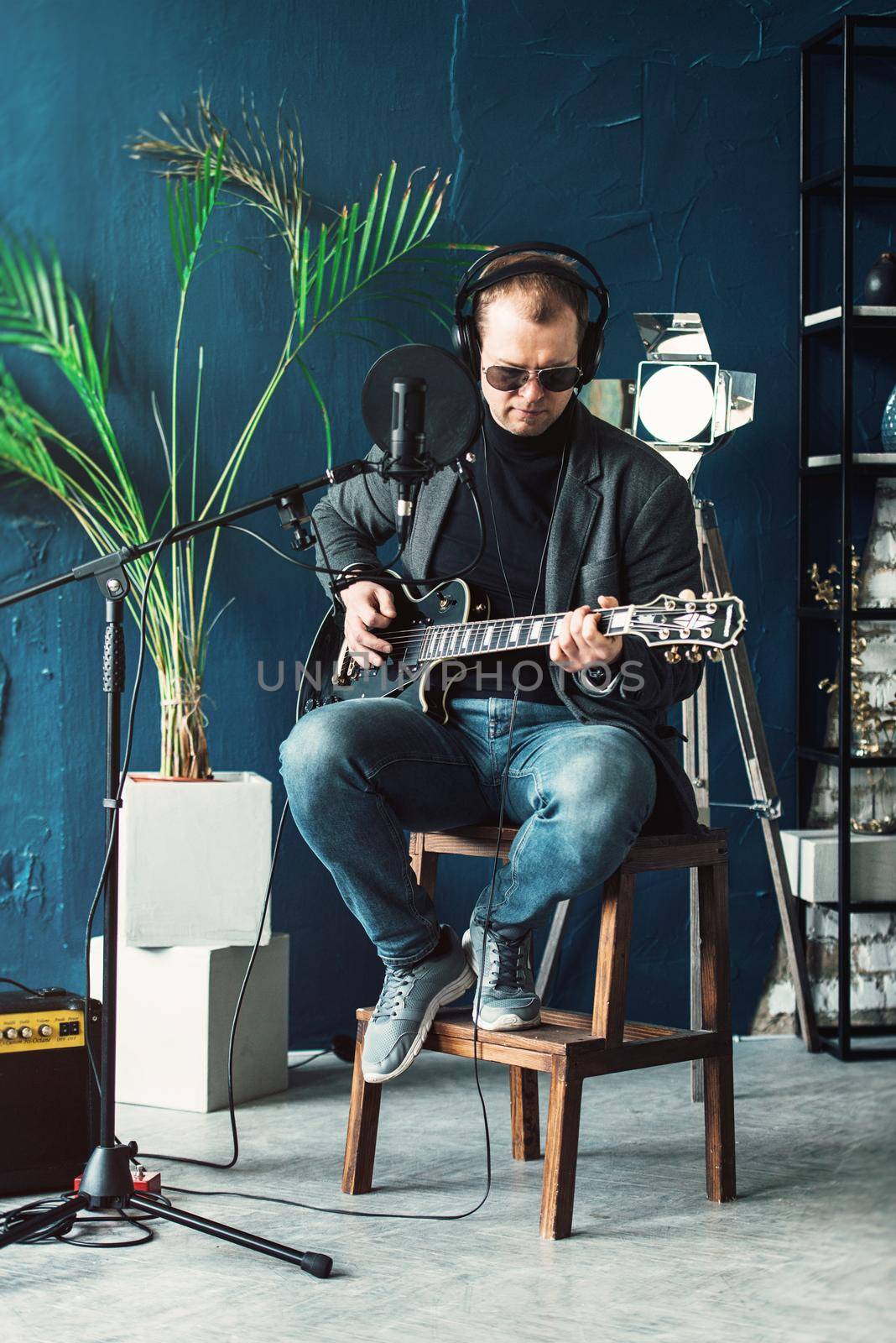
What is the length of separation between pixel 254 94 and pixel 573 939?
6.00ft

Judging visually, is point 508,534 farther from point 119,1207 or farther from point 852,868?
point 852,868

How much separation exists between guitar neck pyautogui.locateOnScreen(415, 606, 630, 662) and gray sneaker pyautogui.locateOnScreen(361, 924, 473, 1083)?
43 cm

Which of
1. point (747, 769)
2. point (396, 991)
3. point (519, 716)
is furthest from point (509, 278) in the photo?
point (747, 769)

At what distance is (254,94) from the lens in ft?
8.75

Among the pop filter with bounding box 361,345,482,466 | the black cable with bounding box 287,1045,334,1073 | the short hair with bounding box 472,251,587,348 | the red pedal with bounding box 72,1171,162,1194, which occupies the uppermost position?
the short hair with bounding box 472,251,587,348

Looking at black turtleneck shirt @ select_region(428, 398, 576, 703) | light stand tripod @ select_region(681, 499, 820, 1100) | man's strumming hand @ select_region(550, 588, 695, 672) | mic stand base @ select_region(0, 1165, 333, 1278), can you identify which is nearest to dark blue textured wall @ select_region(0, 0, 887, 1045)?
light stand tripod @ select_region(681, 499, 820, 1100)

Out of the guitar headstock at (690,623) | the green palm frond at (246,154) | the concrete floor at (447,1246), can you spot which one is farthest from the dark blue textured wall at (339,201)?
the guitar headstock at (690,623)

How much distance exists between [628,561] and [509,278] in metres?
0.45

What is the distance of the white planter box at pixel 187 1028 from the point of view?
237cm

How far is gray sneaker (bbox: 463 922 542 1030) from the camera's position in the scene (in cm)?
184

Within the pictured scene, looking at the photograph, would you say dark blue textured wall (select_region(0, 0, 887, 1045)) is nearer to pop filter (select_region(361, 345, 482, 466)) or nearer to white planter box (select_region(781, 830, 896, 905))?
white planter box (select_region(781, 830, 896, 905))

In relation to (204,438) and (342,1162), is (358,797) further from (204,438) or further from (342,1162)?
(204,438)

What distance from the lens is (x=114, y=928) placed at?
5.36 ft

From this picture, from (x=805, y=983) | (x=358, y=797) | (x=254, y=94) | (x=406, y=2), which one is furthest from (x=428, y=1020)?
(x=406, y=2)
